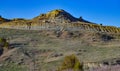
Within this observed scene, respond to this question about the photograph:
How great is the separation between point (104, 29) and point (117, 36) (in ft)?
38.8

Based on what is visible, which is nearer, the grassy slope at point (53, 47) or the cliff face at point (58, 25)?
the grassy slope at point (53, 47)

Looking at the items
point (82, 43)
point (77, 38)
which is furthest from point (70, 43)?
point (77, 38)

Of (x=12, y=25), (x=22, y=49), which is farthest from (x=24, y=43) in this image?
(x=12, y=25)

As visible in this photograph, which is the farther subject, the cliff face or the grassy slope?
the cliff face

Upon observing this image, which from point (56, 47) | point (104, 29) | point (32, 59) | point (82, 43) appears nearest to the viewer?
point (32, 59)

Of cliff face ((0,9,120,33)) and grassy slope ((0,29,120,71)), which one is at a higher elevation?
cliff face ((0,9,120,33))

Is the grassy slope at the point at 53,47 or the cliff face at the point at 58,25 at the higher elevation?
the cliff face at the point at 58,25

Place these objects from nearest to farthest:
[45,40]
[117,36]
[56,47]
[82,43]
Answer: [56,47]
[82,43]
[45,40]
[117,36]

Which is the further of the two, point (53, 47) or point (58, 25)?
point (58, 25)

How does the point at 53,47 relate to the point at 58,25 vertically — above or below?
below

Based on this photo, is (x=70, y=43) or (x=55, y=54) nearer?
(x=55, y=54)

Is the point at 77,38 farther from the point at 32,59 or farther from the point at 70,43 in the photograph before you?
the point at 32,59

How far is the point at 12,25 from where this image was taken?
3568 inches

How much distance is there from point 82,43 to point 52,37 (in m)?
9.59
